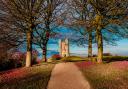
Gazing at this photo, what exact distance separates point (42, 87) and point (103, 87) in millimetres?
3648

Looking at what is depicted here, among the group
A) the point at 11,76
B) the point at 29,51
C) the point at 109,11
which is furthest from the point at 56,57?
the point at 11,76

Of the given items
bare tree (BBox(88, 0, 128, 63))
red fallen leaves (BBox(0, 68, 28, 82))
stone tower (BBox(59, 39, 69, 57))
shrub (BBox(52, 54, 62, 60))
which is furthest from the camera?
stone tower (BBox(59, 39, 69, 57))

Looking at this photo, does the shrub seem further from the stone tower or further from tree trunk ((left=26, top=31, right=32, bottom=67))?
tree trunk ((left=26, top=31, right=32, bottom=67))

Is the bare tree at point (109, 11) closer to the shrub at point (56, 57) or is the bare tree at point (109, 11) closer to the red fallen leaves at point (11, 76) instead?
the red fallen leaves at point (11, 76)

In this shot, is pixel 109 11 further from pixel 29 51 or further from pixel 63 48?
pixel 63 48

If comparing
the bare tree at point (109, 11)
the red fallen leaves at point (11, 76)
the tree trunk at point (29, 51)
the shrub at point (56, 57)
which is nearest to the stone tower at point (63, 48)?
the shrub at point (56, 57)

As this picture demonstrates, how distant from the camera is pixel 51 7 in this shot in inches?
→ 1586

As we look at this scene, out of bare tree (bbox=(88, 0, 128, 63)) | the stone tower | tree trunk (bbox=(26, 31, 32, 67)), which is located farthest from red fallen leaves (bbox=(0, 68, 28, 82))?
the stone tower

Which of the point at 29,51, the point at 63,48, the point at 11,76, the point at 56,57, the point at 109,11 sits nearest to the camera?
the point at 11,76

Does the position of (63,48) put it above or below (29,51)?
above

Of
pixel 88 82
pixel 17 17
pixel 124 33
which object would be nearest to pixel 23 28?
pixel 17 17

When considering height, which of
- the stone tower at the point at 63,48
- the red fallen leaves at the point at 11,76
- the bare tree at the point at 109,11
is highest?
the bare tree at the point at 109,11

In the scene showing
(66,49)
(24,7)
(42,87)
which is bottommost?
(42,87)

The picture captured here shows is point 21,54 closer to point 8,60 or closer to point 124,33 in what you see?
point 8,60
